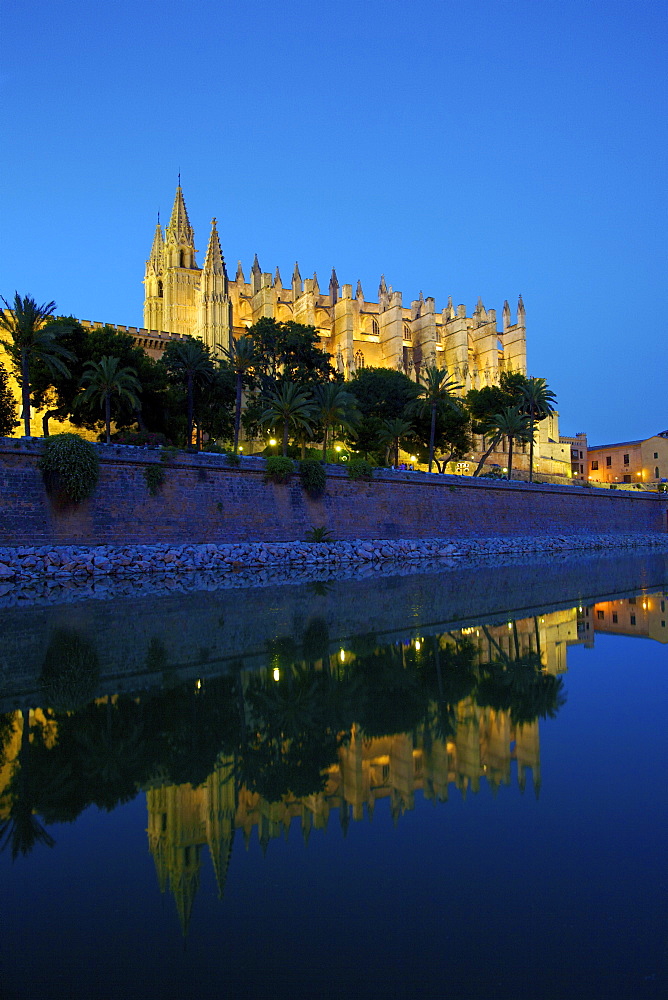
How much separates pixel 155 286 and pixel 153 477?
45.7 meters

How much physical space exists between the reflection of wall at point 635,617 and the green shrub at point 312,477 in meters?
15.1

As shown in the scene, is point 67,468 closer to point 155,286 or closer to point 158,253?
point 155,286

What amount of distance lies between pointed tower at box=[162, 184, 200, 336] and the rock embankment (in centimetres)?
3785

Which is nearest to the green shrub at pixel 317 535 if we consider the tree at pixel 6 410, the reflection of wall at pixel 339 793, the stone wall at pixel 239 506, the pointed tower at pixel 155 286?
the stone wall at pixel 239 506

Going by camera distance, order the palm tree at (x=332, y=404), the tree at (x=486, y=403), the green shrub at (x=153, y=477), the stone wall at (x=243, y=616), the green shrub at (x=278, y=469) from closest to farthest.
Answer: the stone wall at (x=243, y=616)
the green shrub at (x=153, y=477)
the green shrub at (x=278, y=469)
the palm tree at (x=332, y=404)
the tree at (x=486, y=403)

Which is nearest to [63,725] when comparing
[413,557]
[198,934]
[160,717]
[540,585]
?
[160,717]

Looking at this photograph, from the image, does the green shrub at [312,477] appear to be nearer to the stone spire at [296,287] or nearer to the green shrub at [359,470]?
the green shrub at [359,470]

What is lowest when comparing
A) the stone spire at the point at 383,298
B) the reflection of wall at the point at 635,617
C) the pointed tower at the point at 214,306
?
the reflection of wall at the point at 635,617

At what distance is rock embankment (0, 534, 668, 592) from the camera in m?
20.0

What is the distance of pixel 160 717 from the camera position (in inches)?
255

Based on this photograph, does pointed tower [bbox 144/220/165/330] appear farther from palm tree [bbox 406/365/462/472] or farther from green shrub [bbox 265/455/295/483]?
green shrub [bbox 265/455/295/483]

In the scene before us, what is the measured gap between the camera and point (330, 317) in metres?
71.5

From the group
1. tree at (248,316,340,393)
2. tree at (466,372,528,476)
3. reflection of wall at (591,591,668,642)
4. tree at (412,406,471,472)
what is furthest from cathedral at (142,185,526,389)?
reflection of wall at (591,591,668,642)

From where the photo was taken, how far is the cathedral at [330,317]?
6047 cm
